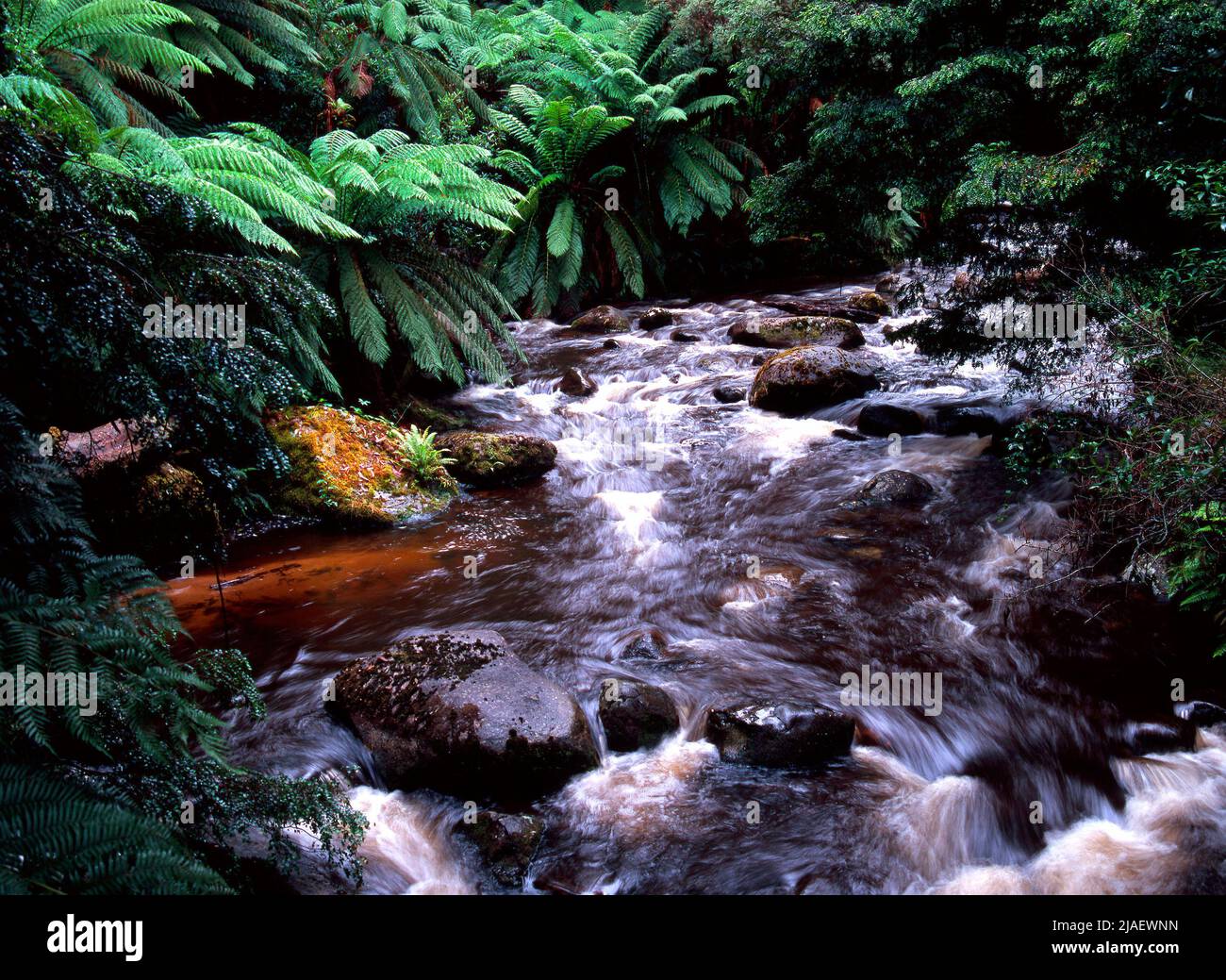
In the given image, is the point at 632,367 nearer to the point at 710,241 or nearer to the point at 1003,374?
the point at 1003,374

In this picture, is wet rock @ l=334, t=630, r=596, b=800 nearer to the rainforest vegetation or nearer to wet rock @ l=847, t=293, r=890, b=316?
the rainforest vegetation

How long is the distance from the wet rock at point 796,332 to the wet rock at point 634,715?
6.92 metres

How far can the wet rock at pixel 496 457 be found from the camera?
675 centimetres

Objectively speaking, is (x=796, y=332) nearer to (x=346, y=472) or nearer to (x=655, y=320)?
(x=655, y=320)

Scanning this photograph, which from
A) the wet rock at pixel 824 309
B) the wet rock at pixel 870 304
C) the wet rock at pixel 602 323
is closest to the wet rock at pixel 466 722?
the wet rock at pixel 824 309

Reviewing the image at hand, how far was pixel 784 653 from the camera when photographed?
425 centimetres

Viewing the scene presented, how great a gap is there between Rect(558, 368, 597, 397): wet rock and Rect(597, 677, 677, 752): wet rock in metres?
5.77

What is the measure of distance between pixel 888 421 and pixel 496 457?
13.3 feet

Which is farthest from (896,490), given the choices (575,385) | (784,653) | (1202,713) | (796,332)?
(796,332)

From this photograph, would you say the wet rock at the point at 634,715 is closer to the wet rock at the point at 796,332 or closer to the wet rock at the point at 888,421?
the wet rock at the point at 888,421

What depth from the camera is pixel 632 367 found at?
9.86 meters
